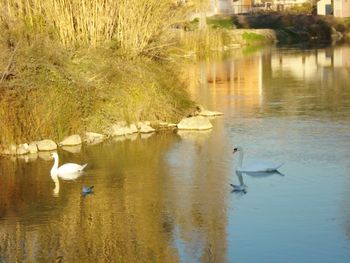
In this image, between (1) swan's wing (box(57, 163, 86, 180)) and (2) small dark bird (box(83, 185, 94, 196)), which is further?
(1) swan's wing (box(57, 163, 86, 180))

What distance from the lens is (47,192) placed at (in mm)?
15180

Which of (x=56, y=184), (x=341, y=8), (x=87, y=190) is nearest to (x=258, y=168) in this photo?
(x=87, y=190)

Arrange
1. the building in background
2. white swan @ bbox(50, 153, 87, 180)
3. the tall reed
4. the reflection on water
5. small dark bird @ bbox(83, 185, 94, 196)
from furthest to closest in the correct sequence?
1. the building in background
2. the tall reed
3. white swan @ bbox(50, 153, 87, 180)
4. small dark bird @ bbox(83, 185, 94, 196)
5. the reflection on water

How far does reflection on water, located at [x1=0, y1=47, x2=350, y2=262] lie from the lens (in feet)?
38.5

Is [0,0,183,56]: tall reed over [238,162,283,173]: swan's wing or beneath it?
over

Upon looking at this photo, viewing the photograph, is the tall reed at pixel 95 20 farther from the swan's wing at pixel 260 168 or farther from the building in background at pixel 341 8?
the building in background at pixel 341 8

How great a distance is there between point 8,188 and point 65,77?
5.16m

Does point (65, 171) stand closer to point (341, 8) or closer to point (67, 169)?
point (67, 169)

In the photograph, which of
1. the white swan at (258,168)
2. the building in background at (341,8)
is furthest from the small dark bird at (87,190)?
the building in background at (341,8)

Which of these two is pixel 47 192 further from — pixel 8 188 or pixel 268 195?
pixel 268 195

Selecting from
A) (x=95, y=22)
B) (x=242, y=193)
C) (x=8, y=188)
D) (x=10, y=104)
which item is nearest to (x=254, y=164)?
(x=242, y=193)

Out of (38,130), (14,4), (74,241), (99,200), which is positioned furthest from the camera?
(14,4)

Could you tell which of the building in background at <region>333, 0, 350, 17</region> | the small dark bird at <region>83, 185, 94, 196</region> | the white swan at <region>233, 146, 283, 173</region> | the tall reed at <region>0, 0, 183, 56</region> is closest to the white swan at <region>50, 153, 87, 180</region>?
the small dark bird at <region>83, 185, 94, 196</region>

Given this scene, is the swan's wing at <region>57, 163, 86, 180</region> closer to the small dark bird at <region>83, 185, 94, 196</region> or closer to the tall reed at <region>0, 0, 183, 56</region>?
the small dark bird at <region>83, 185, 94, 196</region>
